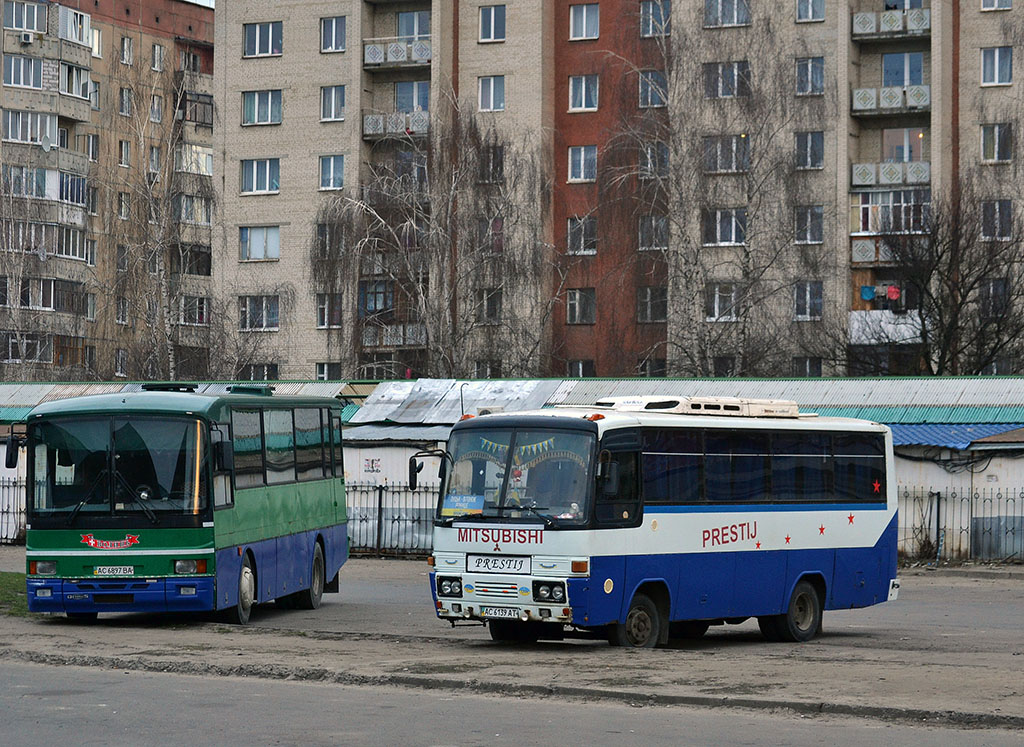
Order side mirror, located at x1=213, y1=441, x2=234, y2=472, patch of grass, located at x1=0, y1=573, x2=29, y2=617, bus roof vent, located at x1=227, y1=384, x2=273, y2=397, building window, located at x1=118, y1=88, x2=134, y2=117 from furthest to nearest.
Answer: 1. building window, located at x1=118, y1=88, x2=134, y2=117
2. patch of grass, located at x1=0, y1=573, x2=29, y2=617
3. bus roof vent, located at x1=227, y1=384, x2=273, y2=397
4. side mirror, located at x1=213, y1=441, x2=234, y2=472

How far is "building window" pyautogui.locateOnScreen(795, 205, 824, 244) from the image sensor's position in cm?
6072

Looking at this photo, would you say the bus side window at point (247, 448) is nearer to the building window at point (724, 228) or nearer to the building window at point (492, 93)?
the building window at point (724, 228)

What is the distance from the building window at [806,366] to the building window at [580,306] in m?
10.0

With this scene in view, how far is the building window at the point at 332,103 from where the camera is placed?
73000mm

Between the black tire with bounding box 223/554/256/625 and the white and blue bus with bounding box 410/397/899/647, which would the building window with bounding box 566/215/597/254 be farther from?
the white and blue bus with bounding box 410/397/899/647

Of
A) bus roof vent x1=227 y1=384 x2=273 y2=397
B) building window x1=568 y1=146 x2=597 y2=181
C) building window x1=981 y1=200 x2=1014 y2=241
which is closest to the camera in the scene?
bus roof vent x1=227 y1=384 x2=273 y2=397

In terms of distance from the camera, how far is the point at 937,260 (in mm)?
58750

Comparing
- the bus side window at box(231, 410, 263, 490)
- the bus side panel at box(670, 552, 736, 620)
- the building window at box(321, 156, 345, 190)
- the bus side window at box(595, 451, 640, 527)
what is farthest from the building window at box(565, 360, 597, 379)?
the bus side window at box(595, 451, 640, 527)

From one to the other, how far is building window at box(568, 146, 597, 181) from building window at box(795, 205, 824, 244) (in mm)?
10636

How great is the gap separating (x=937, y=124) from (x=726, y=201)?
1099cm

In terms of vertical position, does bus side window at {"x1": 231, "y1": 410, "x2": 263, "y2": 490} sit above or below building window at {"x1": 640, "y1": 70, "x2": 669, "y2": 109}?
below

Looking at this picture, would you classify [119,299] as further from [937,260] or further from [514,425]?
[514,425]

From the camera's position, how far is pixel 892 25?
214ft

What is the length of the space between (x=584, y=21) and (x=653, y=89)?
895cm
